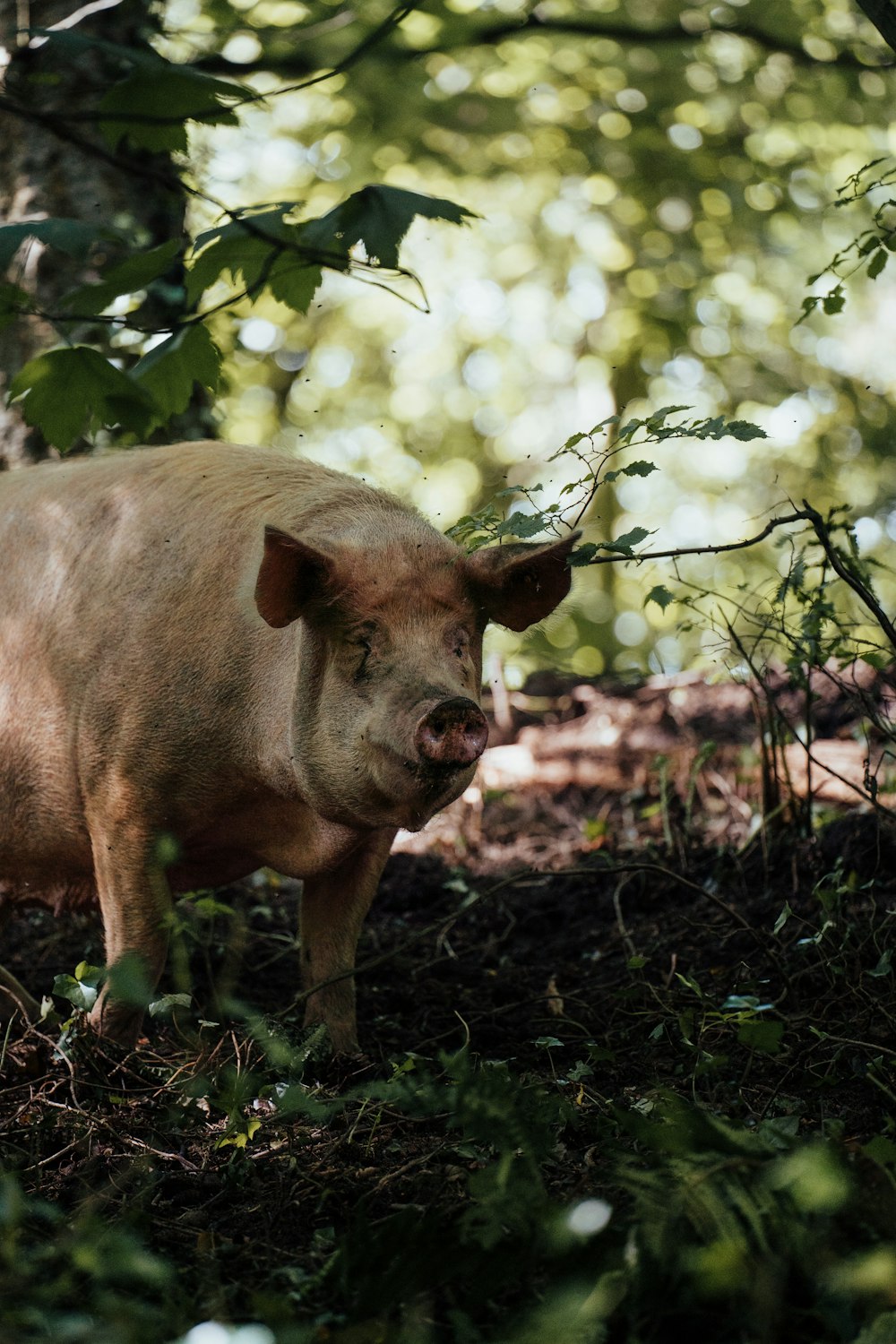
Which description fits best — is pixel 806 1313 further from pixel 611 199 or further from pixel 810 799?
pixel 611 199

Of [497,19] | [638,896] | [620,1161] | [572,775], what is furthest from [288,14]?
[620,1161]

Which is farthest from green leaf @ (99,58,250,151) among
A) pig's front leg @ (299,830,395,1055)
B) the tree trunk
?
the tree trunk

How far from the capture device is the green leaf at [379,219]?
328 cm

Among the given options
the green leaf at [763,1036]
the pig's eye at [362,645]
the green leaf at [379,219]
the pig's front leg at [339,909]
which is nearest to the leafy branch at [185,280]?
the green leaf at [379,219]

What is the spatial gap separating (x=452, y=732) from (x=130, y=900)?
1573 mm

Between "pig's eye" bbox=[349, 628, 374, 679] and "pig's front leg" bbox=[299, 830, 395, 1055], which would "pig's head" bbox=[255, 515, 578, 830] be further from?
"pig's front leg" bbox=[299, 830, 395, 1055]

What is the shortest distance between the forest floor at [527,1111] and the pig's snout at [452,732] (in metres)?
0.43

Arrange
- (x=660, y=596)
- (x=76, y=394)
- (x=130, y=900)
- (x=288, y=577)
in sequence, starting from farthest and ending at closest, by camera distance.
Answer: (x=130, y=900) < (x=660, y=596) < (x=288, y=577) < (x=76, y=394)

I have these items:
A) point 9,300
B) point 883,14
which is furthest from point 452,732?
point 883,14

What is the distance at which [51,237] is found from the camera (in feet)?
11.3

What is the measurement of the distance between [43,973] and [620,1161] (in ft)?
11.7

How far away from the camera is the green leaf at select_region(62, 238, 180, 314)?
3527 mm

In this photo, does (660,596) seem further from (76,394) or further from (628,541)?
(76,394)

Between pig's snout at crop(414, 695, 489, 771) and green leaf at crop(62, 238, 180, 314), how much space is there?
56.0 inches
